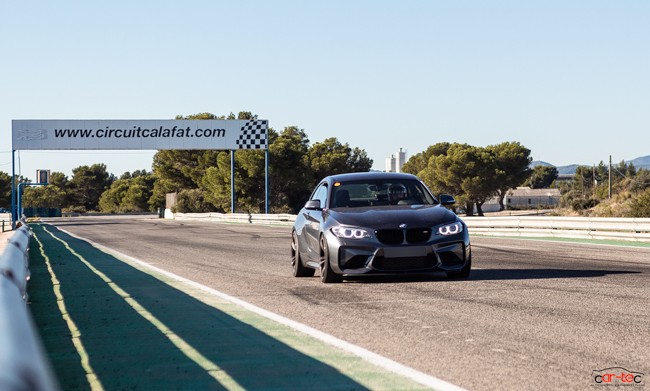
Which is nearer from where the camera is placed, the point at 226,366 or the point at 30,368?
the point at 30,368

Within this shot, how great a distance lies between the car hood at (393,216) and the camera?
10120mm

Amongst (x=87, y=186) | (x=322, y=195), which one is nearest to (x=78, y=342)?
(x=322, y=195)

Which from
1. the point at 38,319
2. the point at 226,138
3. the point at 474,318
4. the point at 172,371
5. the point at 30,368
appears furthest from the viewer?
the point at 226,138

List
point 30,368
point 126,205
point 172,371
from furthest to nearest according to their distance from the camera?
point 126,205
point 172,371
point 30,368

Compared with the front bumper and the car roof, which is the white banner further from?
the front bumper

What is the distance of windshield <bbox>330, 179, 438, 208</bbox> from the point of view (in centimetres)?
1130

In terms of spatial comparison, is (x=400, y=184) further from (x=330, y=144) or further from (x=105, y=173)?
(x=105, y=173)

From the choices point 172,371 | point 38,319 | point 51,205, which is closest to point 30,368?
point 172,371

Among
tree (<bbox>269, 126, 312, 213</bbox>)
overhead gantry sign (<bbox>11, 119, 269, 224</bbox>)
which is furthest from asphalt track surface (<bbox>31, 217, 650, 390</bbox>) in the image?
tree (<bbox>269, 126, 312, 213</bbox>)

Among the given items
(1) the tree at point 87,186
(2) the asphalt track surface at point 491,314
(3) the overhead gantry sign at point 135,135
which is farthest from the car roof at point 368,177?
(1) the tree at point 87,186

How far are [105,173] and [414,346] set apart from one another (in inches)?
6201

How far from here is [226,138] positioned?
2213 inches

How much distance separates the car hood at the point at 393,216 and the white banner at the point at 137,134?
45.2 metres

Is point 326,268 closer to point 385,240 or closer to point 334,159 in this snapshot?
point 385,240
